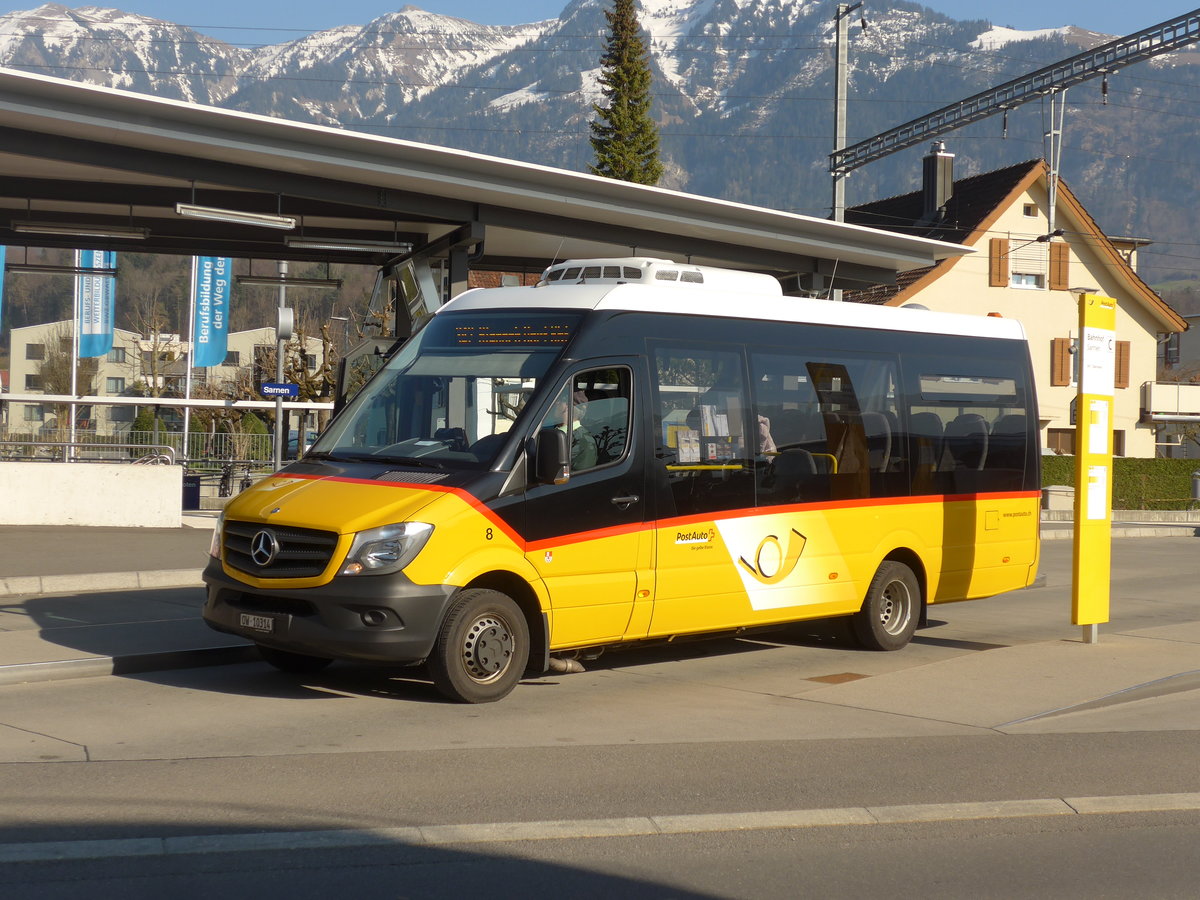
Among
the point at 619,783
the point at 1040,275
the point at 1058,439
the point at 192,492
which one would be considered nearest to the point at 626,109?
the point at 1040,275

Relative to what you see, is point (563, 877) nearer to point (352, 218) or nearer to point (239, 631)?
point (239, 631)

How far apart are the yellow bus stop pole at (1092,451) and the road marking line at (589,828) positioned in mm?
4948

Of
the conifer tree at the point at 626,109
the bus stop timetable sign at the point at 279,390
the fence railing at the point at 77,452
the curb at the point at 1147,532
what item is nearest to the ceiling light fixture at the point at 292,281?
the bus stop timetable sign at the point at 279,390

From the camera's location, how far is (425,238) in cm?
2198

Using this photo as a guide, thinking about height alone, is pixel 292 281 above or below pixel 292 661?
above

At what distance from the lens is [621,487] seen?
32.3 feet

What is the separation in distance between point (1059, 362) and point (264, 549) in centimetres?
4857

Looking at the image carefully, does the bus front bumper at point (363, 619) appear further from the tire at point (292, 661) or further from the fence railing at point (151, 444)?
the fence railing at point (151, 444)

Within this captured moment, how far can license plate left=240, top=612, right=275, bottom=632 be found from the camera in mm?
8898

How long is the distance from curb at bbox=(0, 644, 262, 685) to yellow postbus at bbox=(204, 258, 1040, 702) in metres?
0.80

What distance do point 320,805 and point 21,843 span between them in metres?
1.28

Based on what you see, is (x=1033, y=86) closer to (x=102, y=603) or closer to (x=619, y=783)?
(x=102, y=603)

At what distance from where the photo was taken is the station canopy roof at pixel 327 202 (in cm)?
1599

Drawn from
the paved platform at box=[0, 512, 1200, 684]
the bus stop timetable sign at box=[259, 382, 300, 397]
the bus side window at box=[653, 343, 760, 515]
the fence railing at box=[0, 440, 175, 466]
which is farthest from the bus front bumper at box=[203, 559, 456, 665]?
the fence railing at box=[0, 440, 175, 466]
